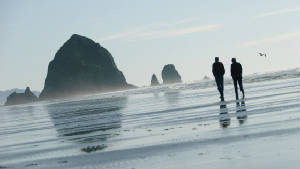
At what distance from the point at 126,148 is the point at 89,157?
860 mm

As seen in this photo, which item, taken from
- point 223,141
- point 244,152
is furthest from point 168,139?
point 244,152

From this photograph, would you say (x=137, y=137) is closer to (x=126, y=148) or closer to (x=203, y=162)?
(x=126, y=148)

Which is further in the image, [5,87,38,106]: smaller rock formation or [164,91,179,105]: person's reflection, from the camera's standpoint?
[5,87,38,106]: smaller rock formation

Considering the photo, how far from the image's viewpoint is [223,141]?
27.8ft

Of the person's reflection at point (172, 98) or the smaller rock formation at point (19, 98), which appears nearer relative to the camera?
the person's reflection at point (172, 98)

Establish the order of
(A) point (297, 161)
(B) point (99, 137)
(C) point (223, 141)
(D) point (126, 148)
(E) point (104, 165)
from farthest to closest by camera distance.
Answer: (B) point (99, 137) < (D) point (126, 148) < (C) point (223, 141) < (E) point (104, 165) < (A) point (297, 161)

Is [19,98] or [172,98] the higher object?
[172,98]

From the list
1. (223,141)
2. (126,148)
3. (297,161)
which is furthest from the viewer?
(126,148)

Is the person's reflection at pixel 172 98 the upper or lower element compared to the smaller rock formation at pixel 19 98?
upper

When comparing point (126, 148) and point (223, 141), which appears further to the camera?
point (126, 148)

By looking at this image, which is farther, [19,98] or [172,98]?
[19,98]

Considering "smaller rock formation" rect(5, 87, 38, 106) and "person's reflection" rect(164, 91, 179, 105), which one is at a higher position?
"person's reflection" rect(164, 91, 179, 105)

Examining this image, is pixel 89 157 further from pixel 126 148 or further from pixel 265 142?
pixel 265 142

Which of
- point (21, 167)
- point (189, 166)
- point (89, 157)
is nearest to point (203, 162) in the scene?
point (189, 166)
